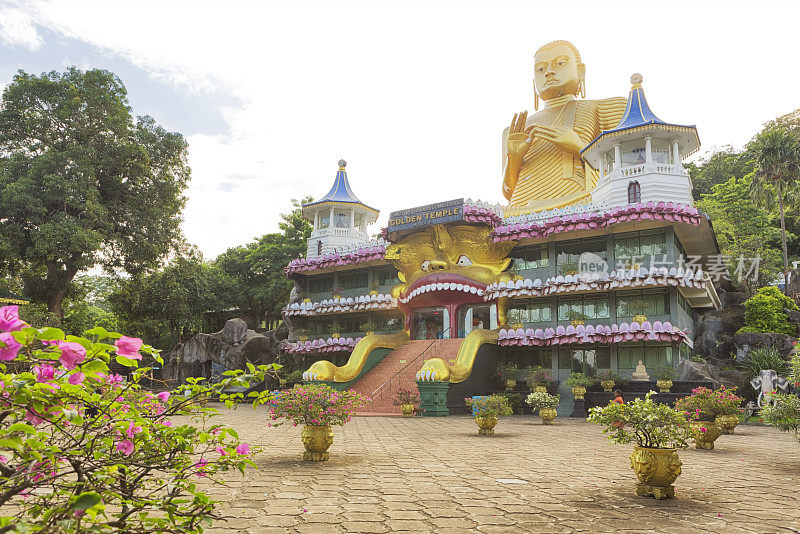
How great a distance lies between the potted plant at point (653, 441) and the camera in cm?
669

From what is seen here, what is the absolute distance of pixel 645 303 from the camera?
22.1m

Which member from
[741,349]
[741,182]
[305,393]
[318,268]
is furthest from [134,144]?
[741,182]

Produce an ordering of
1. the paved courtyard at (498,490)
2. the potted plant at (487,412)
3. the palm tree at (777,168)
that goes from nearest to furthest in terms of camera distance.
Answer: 1. the paved courtyard at (498,490)
2. the potted plant at (487,412)
3. the palm tree at (777,168)

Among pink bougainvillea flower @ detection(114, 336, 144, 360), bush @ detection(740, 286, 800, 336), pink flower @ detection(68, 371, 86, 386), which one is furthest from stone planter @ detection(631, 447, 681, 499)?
bush @ detection(740, 286, 800, 336)

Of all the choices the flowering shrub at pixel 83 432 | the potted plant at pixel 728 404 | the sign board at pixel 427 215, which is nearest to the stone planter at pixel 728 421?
the potted plant at pixel 728 404

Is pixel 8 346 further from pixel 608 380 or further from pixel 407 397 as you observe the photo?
pixel 608 380

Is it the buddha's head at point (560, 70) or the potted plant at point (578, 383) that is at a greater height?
the buddha's head at point (560, 70)

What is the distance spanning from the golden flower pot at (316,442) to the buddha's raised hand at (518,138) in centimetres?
2369

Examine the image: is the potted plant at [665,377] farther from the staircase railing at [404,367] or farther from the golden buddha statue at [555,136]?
the golden buddha statue at [555,136]

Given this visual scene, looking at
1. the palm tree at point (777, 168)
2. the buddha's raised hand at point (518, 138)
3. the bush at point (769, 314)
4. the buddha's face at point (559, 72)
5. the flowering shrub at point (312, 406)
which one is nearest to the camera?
the flowering shrub at point (312, 406)

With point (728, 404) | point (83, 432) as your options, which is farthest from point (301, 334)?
point (83, 432)

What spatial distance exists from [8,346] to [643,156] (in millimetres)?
25316

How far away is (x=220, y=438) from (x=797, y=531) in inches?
203

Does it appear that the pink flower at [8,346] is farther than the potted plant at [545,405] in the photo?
No
